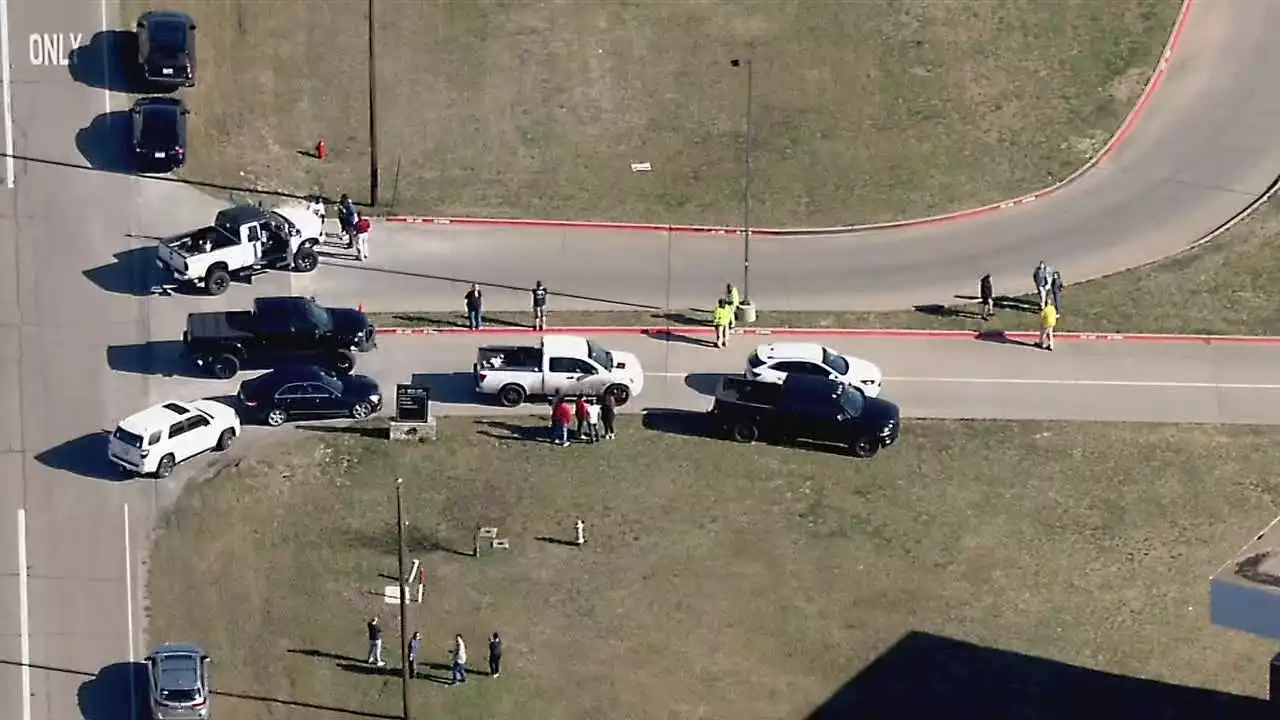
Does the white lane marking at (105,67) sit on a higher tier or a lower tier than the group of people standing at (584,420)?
higher

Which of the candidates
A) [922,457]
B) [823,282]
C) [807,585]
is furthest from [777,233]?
[807,585]

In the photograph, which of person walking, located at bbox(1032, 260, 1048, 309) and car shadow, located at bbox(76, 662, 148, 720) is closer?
car shadow, located at bbox(76, 662, 148, 720)

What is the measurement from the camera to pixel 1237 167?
75.0 metres

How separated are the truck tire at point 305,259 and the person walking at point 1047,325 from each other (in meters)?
19.9

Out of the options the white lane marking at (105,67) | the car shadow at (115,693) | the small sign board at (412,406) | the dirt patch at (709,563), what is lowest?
the car shadow at (115,693)

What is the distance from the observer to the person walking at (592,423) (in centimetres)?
6122

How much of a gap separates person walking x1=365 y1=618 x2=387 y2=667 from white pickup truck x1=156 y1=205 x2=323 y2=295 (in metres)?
15.2

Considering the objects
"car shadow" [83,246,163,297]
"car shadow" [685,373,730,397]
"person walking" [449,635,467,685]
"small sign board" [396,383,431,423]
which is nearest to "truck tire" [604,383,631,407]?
"car shadow" [685,373,730,397]

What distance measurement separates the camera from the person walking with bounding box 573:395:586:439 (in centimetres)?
6106

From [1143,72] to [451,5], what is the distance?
2224 centimetres

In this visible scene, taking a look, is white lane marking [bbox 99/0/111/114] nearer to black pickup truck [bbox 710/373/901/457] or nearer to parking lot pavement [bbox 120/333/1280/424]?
parking lot pavement [bbox 120/333/1280/424]

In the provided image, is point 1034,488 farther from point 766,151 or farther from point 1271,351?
point 766,151

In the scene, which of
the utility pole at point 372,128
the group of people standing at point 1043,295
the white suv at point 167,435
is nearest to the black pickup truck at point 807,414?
the group of people standing at point 1043,295

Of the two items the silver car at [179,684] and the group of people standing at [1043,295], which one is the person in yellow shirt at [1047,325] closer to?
the group of people standing at [1043,295]
